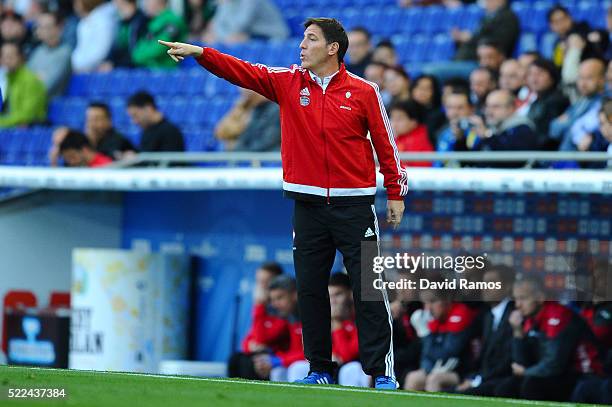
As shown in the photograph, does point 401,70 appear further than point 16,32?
No

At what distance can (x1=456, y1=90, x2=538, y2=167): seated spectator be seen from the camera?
10.4m

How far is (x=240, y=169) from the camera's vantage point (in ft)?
35.9

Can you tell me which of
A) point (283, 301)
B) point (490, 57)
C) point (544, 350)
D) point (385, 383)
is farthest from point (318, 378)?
point (490, 57)

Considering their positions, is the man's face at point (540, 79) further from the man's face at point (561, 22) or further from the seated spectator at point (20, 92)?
the seated spectator at point (20, 92)

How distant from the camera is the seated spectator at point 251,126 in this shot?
1252 cm

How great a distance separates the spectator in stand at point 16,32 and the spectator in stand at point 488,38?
6.29 meters

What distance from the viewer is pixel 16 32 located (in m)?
17.4

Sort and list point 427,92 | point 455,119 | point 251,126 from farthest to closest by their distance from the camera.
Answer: point 251,126 < point 427,92 < point 455,119

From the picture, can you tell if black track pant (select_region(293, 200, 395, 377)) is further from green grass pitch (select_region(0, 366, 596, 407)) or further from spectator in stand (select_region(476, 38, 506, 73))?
spectator in stand (select_region(476, 38, 506, 73))

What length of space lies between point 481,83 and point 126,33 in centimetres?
603

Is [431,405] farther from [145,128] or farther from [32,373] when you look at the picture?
[145,128]

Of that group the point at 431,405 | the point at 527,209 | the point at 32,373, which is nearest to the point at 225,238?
the point at 527,209

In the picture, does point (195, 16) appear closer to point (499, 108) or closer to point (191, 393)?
point (499, 108)

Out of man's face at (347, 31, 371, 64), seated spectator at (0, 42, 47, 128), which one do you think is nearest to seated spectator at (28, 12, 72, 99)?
seated spectator at (0, 42, 47, 128)
